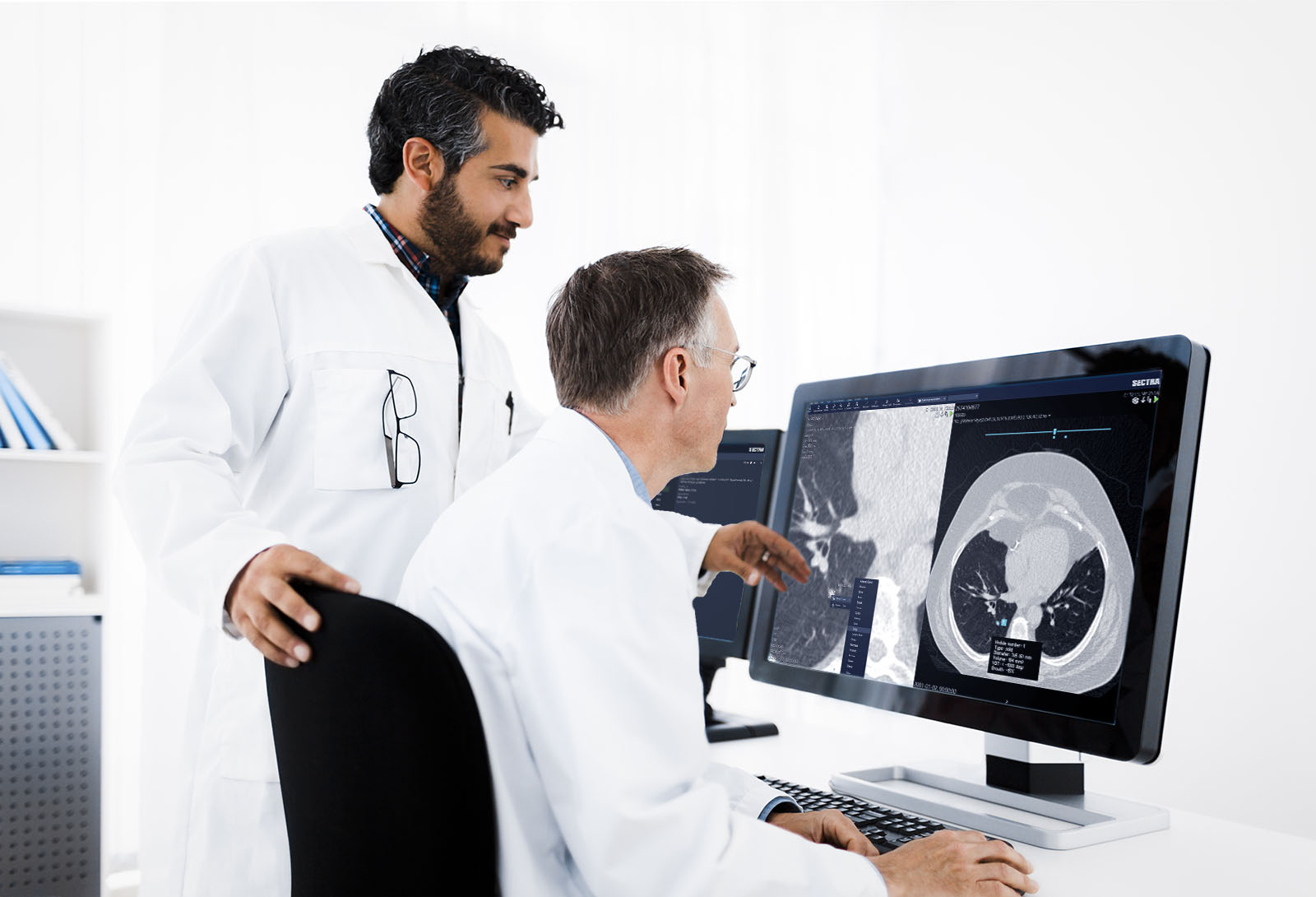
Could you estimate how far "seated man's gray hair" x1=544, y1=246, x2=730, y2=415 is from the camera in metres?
1.10

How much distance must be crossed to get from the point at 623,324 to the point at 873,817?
0.61 m

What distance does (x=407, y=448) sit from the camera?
1520 mm

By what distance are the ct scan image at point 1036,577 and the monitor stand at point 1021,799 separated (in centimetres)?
14

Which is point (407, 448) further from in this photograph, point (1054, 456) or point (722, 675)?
point (722, 675)

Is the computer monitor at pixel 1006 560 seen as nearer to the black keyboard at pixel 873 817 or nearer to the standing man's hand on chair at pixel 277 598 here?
the black keyboard at pixel 873 817

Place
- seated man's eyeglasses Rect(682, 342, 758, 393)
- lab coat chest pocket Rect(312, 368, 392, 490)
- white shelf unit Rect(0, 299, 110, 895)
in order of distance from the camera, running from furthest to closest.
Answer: white shelf unit Rect(0, 299, 110, 895) → lab coat chest pocket Rect(312, 368, 392, 490) → seated man's eyeglasses Rect(682, 342, 758, 393)

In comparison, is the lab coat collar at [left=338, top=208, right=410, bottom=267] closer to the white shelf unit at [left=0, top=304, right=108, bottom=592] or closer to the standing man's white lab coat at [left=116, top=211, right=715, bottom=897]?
the standing man's white lab coat at [left=116, top=211, right=715, bottom=897]

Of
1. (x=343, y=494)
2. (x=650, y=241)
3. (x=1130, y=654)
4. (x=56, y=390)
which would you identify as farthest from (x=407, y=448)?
(x=650, y=241)

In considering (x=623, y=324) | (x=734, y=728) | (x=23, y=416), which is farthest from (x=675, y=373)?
(x=23, y=416)

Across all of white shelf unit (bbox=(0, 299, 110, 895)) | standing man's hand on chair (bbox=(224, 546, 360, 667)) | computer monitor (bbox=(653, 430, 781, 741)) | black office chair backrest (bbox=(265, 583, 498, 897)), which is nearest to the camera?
black office chair backrest (bbox=(265, 583, 498, 897))

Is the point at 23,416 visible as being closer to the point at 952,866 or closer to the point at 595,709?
the point at 595,709

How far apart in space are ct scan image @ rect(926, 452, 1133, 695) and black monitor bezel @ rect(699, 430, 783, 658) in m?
0.42

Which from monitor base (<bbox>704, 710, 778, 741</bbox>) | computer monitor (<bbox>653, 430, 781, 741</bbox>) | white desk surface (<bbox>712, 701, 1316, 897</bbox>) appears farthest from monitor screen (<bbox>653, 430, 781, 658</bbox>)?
white desk surface (<bbox>712, 701, 1316, 897</bbox>)

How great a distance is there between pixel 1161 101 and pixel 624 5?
1.78m
